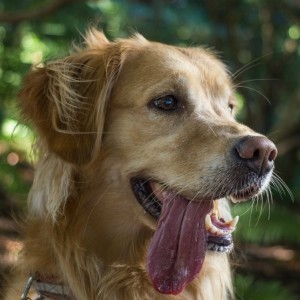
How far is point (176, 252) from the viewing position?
9.90 ft

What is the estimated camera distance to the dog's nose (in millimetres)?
2812

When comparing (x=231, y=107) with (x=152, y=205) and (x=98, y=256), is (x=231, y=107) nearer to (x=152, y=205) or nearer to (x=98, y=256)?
(x=152, y=205)

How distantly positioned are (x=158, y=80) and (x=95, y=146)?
0.46 meters

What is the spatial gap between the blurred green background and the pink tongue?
2.41m

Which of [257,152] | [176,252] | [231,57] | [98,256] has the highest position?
[231,57]

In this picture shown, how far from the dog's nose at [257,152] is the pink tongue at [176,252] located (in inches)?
14.9

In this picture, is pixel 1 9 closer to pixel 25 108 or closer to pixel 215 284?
pixel 25 108

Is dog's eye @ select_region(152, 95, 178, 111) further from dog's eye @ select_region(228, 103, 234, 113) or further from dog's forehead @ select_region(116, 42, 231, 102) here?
dog's eye @ select_region(228, 103, 234, 113)

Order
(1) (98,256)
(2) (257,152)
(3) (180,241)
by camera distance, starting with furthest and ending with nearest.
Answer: (1) (98,256) → (3) (180,241) → (2) (257,152)

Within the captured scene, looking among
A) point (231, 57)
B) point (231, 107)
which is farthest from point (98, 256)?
point (231, 57)

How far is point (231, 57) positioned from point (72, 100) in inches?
163

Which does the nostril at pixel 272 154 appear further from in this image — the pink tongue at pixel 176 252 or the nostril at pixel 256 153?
the pink tongue at pixel 176 252

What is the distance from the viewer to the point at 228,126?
10.1 ft

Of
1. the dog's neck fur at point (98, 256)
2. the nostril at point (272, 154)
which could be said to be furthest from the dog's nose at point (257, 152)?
the dog's neck fur at point (98, 256)
